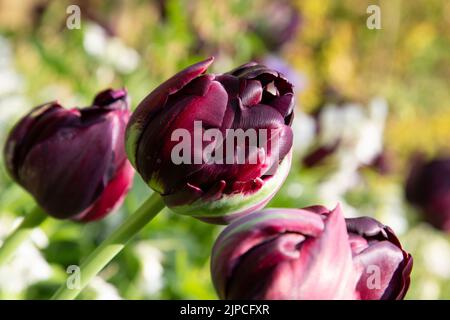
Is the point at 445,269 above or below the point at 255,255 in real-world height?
below

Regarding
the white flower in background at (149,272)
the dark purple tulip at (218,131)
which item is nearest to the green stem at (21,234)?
the dark purple tulip at (218,131)

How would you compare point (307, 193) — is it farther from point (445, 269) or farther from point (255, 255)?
point (255, 255)

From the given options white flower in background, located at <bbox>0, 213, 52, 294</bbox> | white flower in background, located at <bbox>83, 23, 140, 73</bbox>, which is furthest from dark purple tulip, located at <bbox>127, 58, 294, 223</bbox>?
white flower in background, located at <bbox>83, 23, 140, 73</bbox>

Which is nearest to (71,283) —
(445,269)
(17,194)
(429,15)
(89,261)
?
(89,261)

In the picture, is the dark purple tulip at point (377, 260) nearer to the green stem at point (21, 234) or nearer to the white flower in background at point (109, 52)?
the green stem at point (21, 234)

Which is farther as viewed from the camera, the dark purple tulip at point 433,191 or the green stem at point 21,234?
the dark purple tulip at point 433,191

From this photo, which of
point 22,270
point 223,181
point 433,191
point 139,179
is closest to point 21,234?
point 223,181
